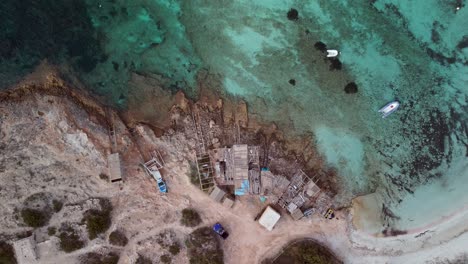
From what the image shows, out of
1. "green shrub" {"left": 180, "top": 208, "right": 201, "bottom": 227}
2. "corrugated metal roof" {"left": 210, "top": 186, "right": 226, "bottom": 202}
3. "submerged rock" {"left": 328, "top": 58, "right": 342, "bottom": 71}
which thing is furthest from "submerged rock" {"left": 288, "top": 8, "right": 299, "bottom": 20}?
"green shrub" {"left": 180, "top": 208, "right": 201, "bottom": 227}

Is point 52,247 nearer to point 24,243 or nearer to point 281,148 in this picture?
point 24,243

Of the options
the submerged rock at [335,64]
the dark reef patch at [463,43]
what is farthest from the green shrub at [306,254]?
the dark reef patch at [463,43]

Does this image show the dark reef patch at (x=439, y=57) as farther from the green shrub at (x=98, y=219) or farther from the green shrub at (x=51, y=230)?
the green shrub at (x=51, y=230)

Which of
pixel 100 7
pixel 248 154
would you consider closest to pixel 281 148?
pixel 248 154

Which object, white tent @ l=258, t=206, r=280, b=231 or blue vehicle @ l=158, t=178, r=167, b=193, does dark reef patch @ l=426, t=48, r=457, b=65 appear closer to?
white tent @ l=258, t=206, r=280, b=231

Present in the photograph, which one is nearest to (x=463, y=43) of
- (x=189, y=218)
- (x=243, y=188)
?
(x=243, y=188)

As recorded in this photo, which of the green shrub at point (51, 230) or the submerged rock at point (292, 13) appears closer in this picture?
the green shrub at point (51, 230)
